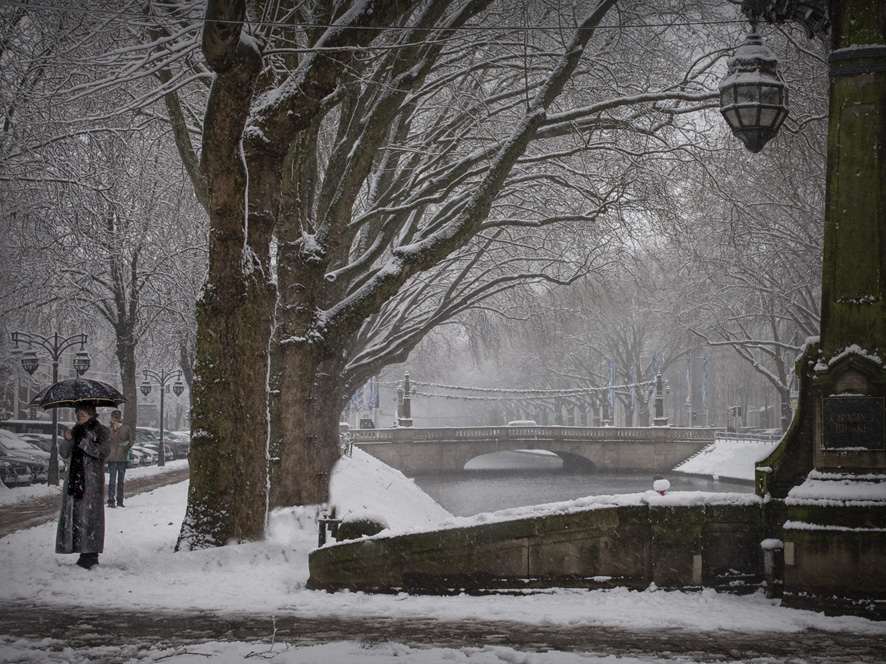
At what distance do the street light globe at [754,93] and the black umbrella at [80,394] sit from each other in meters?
6.97

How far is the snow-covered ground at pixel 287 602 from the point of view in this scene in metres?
5.66

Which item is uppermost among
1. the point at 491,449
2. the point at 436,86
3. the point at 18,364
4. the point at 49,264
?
the point at 436,86

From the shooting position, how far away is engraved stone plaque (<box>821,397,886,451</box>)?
23.2 feet

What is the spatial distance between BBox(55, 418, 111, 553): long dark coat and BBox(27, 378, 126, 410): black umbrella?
1.33 ft

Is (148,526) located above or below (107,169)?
below

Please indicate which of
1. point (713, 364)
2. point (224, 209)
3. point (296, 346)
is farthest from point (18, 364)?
point (713, 364)

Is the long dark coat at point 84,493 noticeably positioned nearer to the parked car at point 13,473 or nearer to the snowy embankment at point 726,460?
the parked car at point 13,473

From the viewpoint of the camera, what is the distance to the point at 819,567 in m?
7.10

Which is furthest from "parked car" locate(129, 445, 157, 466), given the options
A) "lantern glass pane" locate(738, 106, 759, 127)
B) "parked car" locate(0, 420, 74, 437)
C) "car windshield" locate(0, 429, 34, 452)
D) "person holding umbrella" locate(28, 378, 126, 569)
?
"lantern glass pane" locate(738, 106, 759, 127)

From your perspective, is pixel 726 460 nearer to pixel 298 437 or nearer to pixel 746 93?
pixel 298 437

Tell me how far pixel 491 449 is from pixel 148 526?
43279 millimetres

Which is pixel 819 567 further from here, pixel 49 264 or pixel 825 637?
pixel 49 264

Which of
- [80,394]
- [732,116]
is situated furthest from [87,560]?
[732,116]

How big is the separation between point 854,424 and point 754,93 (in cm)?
293
